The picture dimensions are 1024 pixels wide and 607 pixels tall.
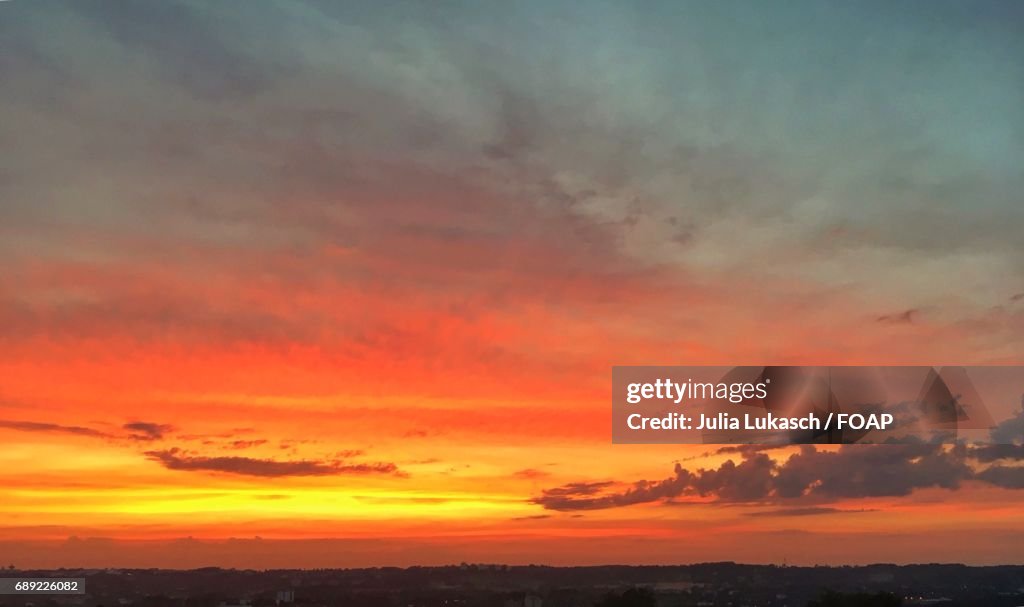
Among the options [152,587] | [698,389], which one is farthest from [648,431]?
[152,587]

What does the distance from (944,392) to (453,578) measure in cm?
865

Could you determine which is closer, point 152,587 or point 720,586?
point 152,587

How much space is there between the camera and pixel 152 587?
15.3m

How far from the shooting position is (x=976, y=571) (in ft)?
50.4

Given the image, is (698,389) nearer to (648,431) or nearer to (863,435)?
(648,431)

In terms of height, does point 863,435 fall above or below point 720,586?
above

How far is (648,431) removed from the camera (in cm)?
1588

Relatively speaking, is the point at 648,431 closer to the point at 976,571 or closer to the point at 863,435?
the point at 863,435

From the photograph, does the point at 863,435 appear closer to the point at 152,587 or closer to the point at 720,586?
the point at 720,586

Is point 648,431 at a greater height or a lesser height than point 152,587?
greater

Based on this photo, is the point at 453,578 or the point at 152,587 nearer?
the point at 152,587

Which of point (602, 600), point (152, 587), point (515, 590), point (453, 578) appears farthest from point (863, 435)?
point (152, 587)

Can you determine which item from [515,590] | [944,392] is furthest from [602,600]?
[944,392]

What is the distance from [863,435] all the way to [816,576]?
Result: 2.81 meters
